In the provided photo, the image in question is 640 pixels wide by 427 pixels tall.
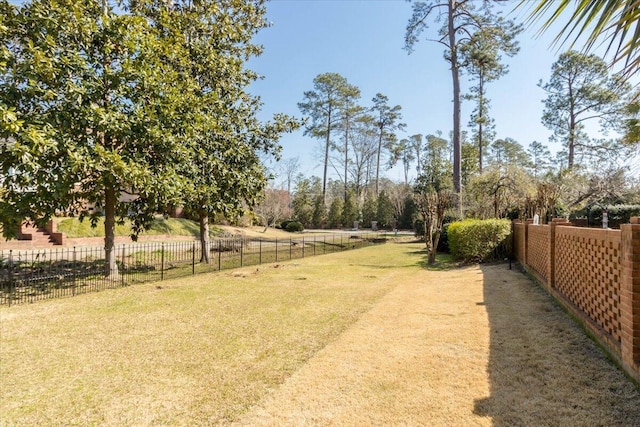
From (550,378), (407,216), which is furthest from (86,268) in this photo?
(407,216)

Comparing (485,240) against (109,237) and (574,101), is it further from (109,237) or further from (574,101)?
(574,101)

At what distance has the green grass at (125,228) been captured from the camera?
1568 cm

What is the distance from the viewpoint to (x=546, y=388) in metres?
3.05

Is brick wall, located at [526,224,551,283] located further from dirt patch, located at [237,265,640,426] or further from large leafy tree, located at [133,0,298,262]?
large leafy tree, located at [133,0,298,262]

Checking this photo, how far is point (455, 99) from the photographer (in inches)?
789

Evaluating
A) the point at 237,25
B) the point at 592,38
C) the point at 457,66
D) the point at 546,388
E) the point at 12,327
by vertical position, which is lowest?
the point at 12,327

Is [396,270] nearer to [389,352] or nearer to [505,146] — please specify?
[389,352]

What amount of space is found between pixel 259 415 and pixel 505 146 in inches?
2173

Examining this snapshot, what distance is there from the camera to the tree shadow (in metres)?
2.63

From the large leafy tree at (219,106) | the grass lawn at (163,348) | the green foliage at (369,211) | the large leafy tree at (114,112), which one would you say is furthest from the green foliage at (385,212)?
the grass lawn at (163,348)

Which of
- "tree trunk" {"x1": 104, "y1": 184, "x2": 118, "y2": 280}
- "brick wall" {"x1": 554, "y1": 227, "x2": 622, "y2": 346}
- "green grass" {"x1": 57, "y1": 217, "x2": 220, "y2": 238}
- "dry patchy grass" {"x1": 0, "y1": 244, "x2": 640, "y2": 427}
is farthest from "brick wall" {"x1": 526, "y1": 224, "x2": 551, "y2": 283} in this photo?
"green grass" {"x1": 57, "y1": 217, "x2": 220, "y2": 238}

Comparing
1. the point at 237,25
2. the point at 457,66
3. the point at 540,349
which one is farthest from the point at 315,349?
the point at 457,66

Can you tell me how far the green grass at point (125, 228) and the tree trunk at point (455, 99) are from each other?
15.3m

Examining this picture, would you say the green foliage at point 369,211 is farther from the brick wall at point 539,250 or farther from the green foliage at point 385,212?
the brick wall at point 539,250
